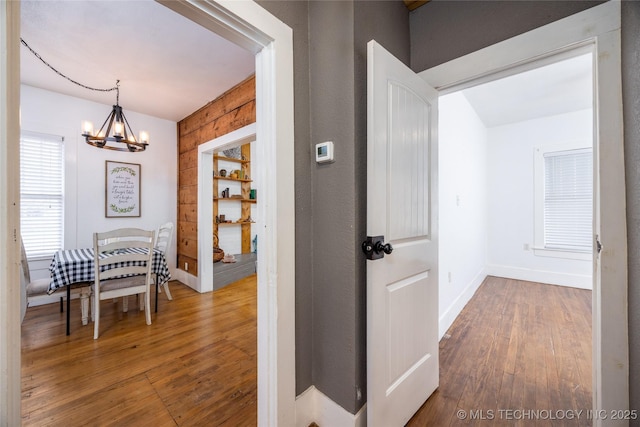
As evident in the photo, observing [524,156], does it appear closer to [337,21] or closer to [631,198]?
[631,198]

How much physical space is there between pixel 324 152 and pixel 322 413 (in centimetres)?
142

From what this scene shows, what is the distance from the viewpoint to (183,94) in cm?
333

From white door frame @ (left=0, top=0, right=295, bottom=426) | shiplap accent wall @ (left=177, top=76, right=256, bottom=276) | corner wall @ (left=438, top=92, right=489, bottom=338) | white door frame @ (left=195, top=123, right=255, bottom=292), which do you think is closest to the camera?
white door frame @ (left=0, top=0, right=295, bottom=426)

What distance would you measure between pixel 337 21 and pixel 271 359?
1727 millimetres

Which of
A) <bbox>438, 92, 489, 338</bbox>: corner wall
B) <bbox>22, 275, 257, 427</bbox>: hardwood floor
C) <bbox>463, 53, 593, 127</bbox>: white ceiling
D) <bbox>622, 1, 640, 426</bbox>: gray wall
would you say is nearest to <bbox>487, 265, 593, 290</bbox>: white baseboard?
<bbox>438, 92, 489, 338</bbox>: corner wall

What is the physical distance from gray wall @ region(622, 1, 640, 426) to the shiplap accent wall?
279 centimetres

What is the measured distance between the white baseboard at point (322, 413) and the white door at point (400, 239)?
12cm

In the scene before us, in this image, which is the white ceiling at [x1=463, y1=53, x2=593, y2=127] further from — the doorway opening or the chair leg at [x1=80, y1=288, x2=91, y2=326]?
the chair leg at [x1=80, y1=288, x2=91, y2=326]

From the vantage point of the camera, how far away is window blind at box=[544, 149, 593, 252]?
387 centimetres

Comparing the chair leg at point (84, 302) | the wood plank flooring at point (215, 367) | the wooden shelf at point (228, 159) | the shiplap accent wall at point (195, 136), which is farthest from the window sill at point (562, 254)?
the chair leg at point (84, 302)

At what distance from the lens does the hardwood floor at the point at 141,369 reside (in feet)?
4.92

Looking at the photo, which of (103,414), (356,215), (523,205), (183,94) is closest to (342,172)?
(356,215)

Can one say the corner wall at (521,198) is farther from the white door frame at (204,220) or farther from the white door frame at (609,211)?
the white door frame at (204,220)

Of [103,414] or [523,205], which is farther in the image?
[523,205]
